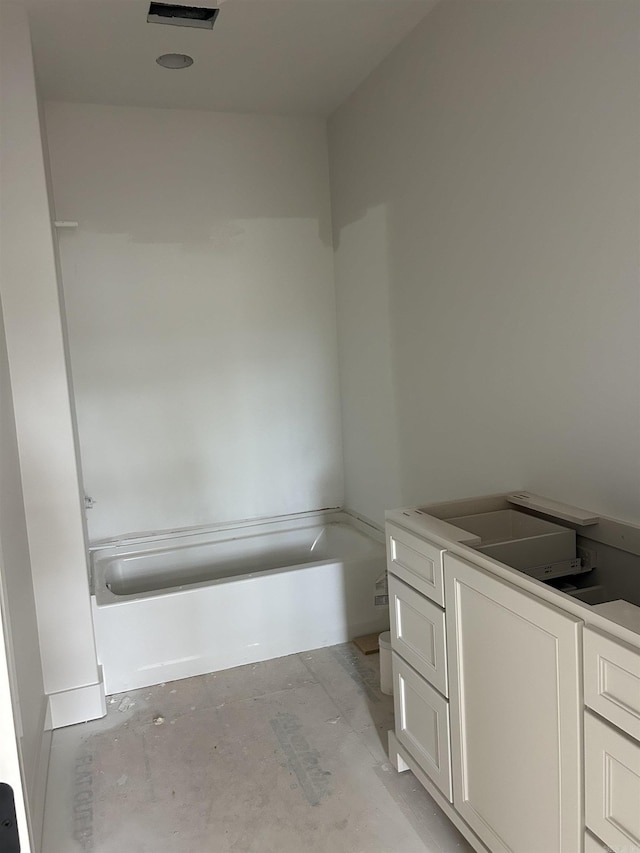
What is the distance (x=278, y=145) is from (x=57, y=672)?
2.69 metres

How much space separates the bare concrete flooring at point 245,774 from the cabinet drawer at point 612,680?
34.5 inches

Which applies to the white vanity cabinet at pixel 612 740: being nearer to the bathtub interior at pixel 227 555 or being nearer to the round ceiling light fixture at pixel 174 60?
the bathtub interior at pixel 227 555

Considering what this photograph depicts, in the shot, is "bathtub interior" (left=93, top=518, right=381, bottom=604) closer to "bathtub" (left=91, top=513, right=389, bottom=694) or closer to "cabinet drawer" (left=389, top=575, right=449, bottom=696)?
"bathtub" (left=91, top=513, right=389, bottom=694)

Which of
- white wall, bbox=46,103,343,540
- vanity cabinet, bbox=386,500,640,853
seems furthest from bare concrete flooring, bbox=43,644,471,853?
white wall, bbox=46,103,343,540

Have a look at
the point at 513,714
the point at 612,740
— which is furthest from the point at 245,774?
the point at 612,740

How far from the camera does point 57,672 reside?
240cm

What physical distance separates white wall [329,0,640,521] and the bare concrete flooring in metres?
0.95

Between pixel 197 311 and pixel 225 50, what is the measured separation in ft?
3.95

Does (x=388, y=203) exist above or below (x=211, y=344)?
above

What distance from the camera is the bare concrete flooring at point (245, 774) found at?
178 cm

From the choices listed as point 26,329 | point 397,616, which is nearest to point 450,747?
point 397,616

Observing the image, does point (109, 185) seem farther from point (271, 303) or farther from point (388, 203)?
point (388, 203)

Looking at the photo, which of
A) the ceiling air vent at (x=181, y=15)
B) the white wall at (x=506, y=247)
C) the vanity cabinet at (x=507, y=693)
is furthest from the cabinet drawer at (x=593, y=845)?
the ceiling air vent at (x=181, y=15)

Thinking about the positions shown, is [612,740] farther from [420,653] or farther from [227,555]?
[227,555]
